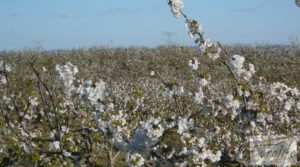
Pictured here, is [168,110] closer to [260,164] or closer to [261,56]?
[260,164]

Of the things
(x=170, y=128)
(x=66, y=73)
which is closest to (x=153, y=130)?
(x=170, y=128)

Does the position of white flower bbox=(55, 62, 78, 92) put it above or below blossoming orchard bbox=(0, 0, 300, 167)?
above

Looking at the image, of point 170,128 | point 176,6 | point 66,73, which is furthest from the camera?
point 176,6

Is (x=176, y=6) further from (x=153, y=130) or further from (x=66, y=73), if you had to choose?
(x=153, y=130)

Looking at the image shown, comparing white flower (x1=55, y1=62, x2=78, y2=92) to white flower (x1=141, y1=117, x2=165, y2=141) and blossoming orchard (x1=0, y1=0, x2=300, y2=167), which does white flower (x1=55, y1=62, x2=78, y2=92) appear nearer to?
blossoming orchard (x1=0, y1=0, x2=300, y2=167)

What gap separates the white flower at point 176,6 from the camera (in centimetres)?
610

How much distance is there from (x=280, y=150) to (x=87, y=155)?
1.71 meters

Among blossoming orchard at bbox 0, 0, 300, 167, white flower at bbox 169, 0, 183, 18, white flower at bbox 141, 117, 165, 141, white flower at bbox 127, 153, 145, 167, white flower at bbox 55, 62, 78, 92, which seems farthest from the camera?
white flower at bbox 169, 0, 183, 18

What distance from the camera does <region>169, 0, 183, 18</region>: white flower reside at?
6.10 m

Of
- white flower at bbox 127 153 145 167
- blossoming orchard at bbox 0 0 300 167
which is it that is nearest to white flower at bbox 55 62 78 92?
blossoming orchard at bbox 0 0 300 167

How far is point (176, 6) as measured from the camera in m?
6.13

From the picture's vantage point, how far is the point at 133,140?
13.6 feet

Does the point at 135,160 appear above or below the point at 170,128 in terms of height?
below

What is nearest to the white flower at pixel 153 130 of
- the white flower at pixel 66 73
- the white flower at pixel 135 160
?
the white flower at pixel 135 160
